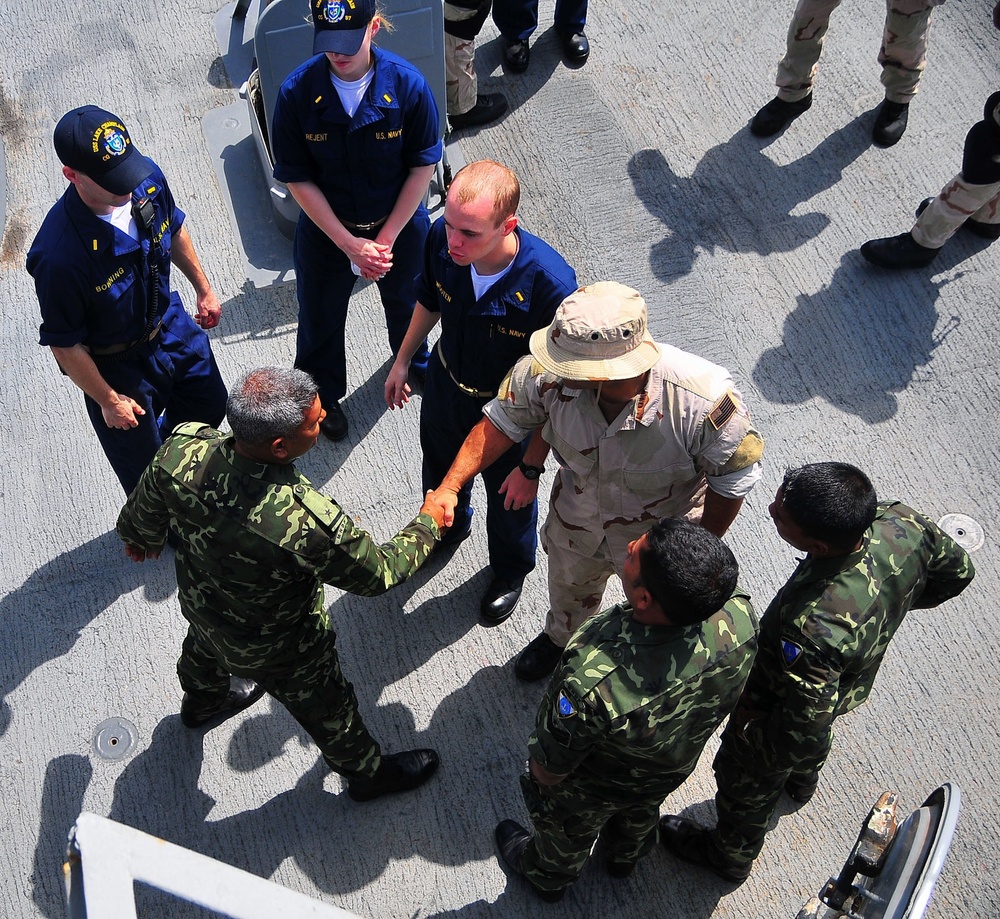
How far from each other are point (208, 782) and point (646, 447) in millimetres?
2093

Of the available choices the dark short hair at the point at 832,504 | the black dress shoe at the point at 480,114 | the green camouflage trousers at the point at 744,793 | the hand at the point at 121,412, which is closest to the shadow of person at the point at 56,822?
the hand at the point at 121,412

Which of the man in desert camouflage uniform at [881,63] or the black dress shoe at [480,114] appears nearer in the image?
the man in desert camouflage uniform at [881,63]

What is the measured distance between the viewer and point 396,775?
3492mm

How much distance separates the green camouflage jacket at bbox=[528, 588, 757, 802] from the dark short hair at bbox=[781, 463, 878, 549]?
27 cm

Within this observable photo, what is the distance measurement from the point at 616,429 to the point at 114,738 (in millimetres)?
2316

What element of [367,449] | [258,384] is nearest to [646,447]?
[258,384]

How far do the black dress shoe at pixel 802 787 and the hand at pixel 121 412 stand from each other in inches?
106

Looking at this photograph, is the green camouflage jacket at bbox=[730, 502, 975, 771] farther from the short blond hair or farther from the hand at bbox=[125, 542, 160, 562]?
the hand at bbox=[125, 542, 160, 562]

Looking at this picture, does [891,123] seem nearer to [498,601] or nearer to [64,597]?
[498,601]

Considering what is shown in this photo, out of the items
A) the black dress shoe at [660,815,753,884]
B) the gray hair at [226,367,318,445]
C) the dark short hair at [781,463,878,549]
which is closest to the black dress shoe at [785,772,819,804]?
the black dress shoe at [660,815,753,884]

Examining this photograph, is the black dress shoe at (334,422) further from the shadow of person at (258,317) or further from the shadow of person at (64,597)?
the shadow of person at (64,597)

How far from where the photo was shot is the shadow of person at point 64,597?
388 cm

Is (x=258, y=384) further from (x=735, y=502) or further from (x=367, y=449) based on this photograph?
(x=367, y=449)

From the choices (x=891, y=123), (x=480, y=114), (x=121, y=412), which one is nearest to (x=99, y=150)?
(x=121, y=412)
